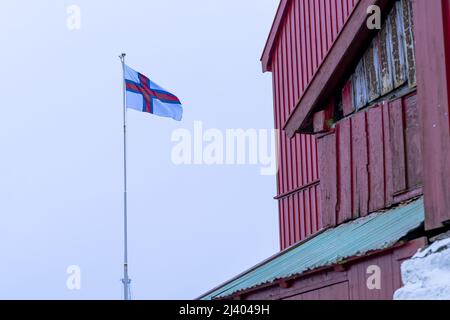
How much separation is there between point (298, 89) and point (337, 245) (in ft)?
24.9

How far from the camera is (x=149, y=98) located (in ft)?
94.5

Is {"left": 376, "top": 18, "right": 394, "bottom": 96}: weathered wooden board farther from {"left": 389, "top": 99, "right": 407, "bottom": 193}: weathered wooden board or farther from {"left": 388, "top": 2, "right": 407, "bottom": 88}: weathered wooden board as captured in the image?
{"left": 389, "top": 99, "right": 407, "bottom": 193}: weathered wooden board

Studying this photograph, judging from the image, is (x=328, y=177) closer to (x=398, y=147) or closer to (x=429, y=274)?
(x=398, y=147)

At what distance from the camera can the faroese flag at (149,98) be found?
28375 mm

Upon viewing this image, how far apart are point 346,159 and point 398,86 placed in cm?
127

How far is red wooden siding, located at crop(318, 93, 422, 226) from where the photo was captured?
9617mm

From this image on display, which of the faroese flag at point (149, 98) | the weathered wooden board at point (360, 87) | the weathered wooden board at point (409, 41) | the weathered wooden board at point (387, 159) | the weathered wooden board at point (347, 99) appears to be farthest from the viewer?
the faroese flag at point (149, 98)

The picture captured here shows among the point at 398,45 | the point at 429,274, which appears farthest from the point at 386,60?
the point at 429,274

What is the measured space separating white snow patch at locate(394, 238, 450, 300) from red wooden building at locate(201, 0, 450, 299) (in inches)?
7.5

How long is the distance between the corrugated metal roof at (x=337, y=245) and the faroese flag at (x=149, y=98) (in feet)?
53.7

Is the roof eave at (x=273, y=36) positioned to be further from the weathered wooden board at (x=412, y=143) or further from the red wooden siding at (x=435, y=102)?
the red wooden siding at (x=435, y=102)
